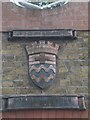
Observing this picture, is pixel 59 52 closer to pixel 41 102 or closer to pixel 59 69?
pixel 59 69

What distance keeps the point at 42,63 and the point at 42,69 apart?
0.31 ft

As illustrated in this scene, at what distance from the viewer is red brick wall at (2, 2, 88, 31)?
6.87 meters

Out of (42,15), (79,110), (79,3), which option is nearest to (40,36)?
(42,15)

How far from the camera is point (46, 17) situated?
6941 mm

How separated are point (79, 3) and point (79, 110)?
6.16 feet

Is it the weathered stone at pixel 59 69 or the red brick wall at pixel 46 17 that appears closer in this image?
the weathered stone at pixel 59 69

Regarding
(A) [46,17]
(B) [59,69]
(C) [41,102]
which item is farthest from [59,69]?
(A) [46,17]

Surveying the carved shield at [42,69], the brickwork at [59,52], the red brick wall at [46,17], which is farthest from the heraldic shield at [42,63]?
the red brick wall at [46,17]

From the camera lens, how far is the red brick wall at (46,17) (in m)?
6.87

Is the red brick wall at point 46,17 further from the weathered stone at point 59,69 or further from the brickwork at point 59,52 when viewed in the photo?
the weathered stone at point 59,69

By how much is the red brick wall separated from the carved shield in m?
0.62

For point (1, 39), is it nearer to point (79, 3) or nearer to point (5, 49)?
point (5, 49)

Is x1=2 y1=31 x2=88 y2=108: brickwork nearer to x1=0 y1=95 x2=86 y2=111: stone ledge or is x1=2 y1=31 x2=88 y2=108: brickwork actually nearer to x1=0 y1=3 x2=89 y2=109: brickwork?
x1=0 y1=3 x2=89 y2=109: brickwork

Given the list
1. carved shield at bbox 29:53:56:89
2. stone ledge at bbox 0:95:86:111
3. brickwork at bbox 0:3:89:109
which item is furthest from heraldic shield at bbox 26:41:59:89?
stone ledge at bbox 0:95:86:111
